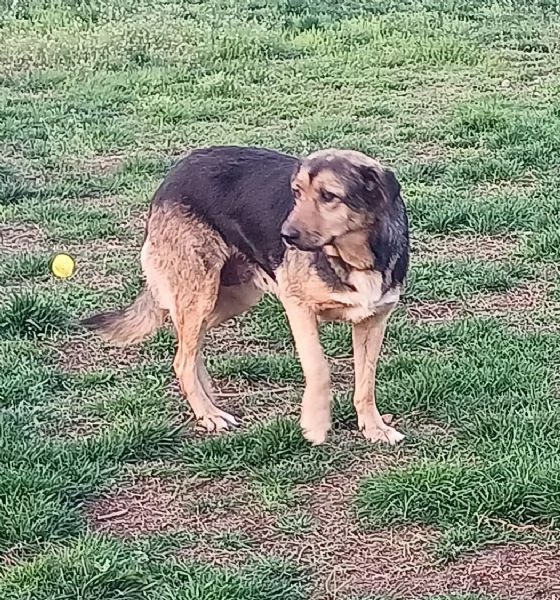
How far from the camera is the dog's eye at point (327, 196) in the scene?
4418 millimetres

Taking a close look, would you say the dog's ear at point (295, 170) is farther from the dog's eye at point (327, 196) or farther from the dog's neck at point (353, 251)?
the dog's neck at point (353, 251)

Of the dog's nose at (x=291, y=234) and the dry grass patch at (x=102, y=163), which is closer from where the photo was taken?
the dog's nose at (x=291, y=234)

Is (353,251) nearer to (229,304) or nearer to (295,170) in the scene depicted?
(295,170)

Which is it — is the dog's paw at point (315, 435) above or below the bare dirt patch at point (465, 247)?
above

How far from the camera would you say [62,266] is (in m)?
6.74

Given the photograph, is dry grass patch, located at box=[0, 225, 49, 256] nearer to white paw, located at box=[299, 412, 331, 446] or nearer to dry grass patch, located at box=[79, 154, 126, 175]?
dry grass patch, located at box=[79, 154, 126, 175]

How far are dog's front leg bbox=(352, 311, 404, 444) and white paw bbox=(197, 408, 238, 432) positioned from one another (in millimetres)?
524

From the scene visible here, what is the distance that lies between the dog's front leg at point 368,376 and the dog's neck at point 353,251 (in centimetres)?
28

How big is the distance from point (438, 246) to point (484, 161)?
1813 millimetres

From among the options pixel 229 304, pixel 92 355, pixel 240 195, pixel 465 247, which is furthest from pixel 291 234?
pixel 465 247

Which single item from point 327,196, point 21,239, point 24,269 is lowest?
point 21,239

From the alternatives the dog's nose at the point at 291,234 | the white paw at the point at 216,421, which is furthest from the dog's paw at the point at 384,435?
the dog's nose at the point at 291,234

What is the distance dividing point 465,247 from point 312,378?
2.61m

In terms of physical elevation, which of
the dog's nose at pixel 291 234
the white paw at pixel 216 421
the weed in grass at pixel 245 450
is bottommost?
the white paw at pixel 216 421
